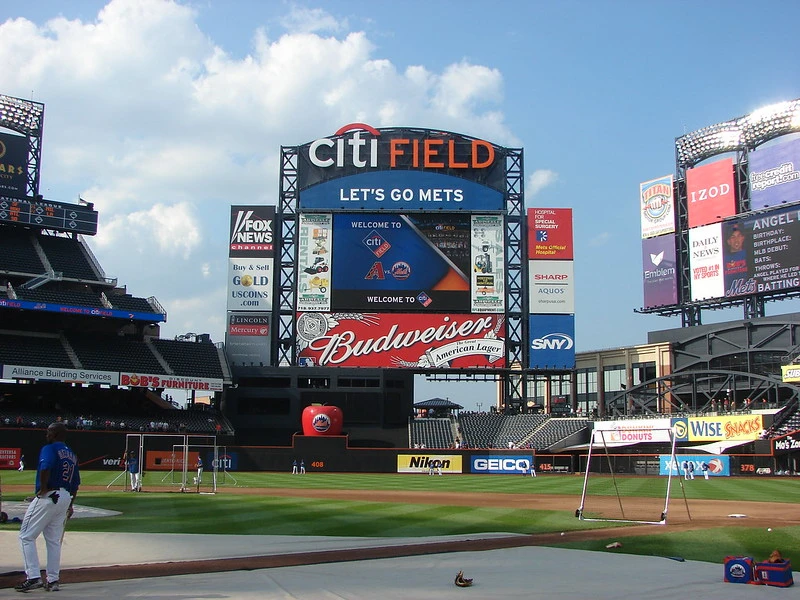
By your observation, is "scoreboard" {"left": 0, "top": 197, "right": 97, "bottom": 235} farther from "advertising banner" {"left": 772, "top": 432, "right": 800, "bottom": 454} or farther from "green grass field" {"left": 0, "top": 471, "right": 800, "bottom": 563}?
"advertising banner" {"left": 772, "top": 432, "right": 800, "bottom": 454}

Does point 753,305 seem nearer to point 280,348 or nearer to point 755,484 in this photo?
point 755,484

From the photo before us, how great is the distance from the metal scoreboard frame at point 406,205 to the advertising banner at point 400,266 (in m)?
1.59

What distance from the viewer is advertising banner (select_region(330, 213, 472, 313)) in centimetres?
6450

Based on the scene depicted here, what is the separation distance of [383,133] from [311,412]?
23926mm

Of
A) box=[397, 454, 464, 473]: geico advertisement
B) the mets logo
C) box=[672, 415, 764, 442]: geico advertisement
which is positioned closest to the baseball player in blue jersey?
box=[672, 415, 764, 442]: geico advertisement

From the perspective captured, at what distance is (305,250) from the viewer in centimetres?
6519

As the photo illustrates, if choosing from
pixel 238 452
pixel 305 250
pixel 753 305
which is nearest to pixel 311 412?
pixel 238 452

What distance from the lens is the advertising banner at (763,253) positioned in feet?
208

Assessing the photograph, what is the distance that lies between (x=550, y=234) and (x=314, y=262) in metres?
19.1

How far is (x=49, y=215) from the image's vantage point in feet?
213

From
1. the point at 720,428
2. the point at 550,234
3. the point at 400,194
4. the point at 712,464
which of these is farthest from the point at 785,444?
the point at 400,194

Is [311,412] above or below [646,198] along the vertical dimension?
A: below

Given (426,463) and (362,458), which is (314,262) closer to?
(362,458)

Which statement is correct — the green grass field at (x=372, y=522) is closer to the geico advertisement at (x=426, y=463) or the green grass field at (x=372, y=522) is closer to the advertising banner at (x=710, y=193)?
the geico advertisement at (x=426, y=463)
